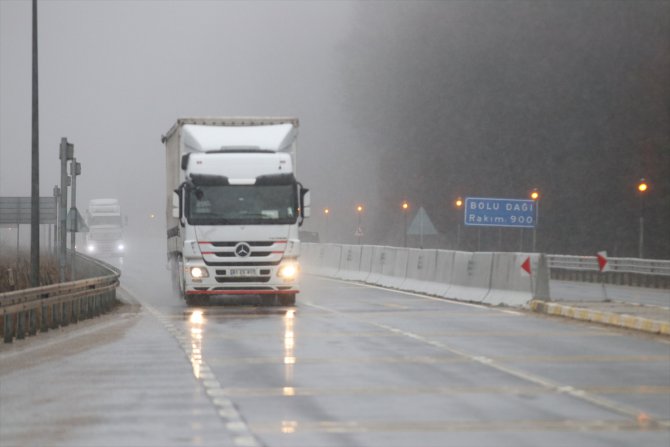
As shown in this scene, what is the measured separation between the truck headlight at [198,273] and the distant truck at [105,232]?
55.4 metres

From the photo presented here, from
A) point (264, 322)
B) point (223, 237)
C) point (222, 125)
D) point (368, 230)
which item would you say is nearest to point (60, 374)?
point (264, 322)

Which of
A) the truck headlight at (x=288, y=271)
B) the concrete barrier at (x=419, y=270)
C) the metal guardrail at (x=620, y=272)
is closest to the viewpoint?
the truck headlight at (x=288, y=271)

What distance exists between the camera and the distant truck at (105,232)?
7929 cm

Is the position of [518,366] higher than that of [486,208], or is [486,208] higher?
[486,208]

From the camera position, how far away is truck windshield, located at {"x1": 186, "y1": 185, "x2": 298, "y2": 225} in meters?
24.9

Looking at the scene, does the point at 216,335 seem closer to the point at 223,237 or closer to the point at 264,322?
the point at 264,322

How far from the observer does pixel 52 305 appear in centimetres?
2094

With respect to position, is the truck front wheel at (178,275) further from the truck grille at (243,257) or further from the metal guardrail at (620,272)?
the metal guardrail at (620,272)

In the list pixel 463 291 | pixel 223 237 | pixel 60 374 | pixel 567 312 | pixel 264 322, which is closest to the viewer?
pixel 60 374

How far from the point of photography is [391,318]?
22312 millimetres

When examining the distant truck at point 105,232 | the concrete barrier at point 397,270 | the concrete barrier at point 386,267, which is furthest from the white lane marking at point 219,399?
the distant truck at point 105,232

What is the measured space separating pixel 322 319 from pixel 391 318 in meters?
1.33

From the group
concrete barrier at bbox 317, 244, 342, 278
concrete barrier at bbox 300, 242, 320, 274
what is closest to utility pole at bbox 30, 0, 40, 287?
concrete barrier at bbox 317, 244, 342, 278

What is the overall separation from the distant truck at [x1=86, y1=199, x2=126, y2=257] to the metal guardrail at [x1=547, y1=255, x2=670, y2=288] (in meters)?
35.9
